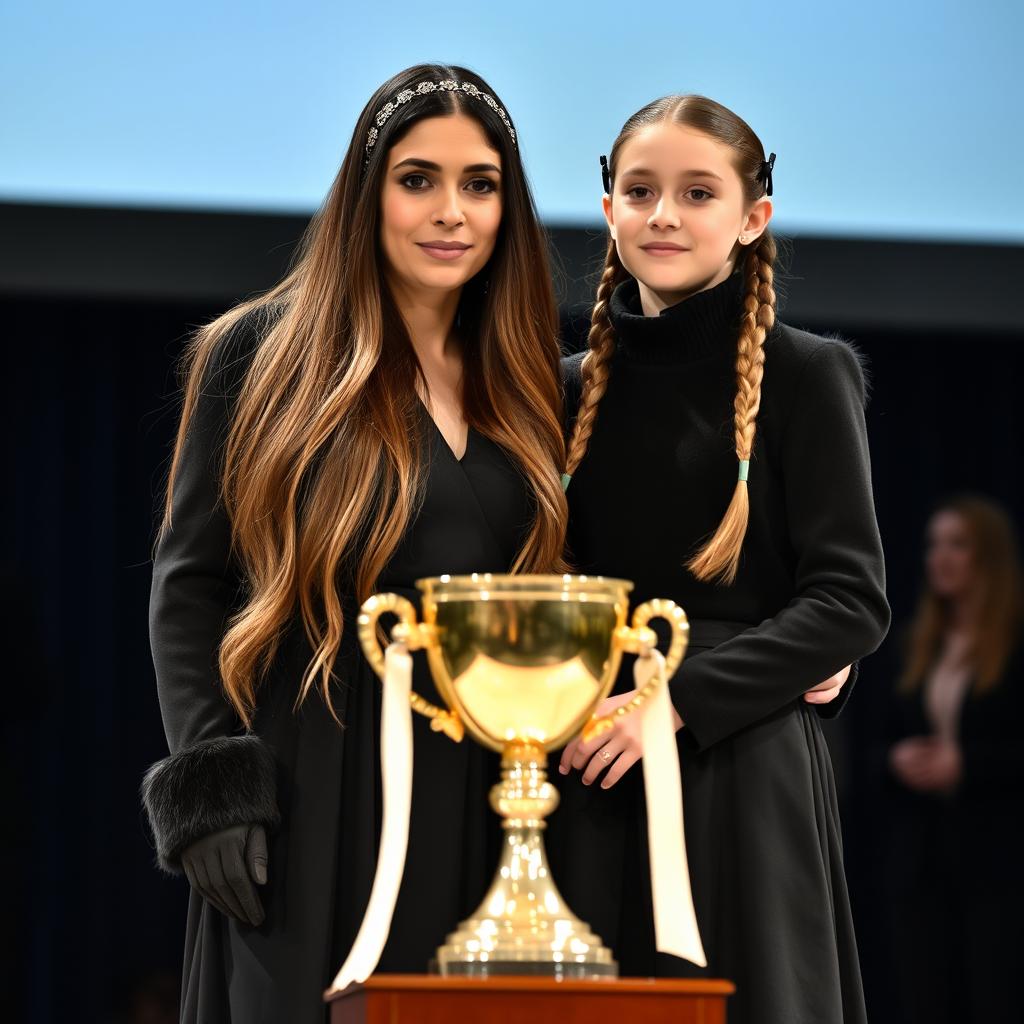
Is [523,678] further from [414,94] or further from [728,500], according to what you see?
[414,94]

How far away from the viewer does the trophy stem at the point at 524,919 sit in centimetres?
171

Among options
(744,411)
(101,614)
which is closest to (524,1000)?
(744,411)

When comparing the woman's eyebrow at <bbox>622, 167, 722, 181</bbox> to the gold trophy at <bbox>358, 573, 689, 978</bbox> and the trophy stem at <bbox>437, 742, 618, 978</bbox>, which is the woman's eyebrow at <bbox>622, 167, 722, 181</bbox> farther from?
the trophy stem at <bbox>437, 742, 618, 978</bbox>

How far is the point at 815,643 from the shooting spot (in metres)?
2.18

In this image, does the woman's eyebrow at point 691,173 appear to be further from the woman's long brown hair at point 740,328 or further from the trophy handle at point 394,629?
the trophy handle at point 394,629

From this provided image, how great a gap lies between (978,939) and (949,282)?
1.64 m

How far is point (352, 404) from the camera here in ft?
7.72

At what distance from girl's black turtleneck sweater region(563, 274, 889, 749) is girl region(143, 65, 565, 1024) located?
9cm

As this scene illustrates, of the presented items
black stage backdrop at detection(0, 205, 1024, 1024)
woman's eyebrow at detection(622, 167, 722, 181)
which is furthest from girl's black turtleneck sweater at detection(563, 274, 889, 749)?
black stage backdrop at detection(0, 205, 1024, 1024)

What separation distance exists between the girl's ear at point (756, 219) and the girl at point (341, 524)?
0.92 ft

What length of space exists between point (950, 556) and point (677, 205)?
284 cm

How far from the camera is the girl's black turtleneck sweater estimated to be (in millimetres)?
2182

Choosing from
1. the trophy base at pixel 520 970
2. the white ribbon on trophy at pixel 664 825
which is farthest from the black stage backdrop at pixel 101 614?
the trophy base at pixel 520 970

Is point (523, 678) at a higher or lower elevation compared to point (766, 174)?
lower
